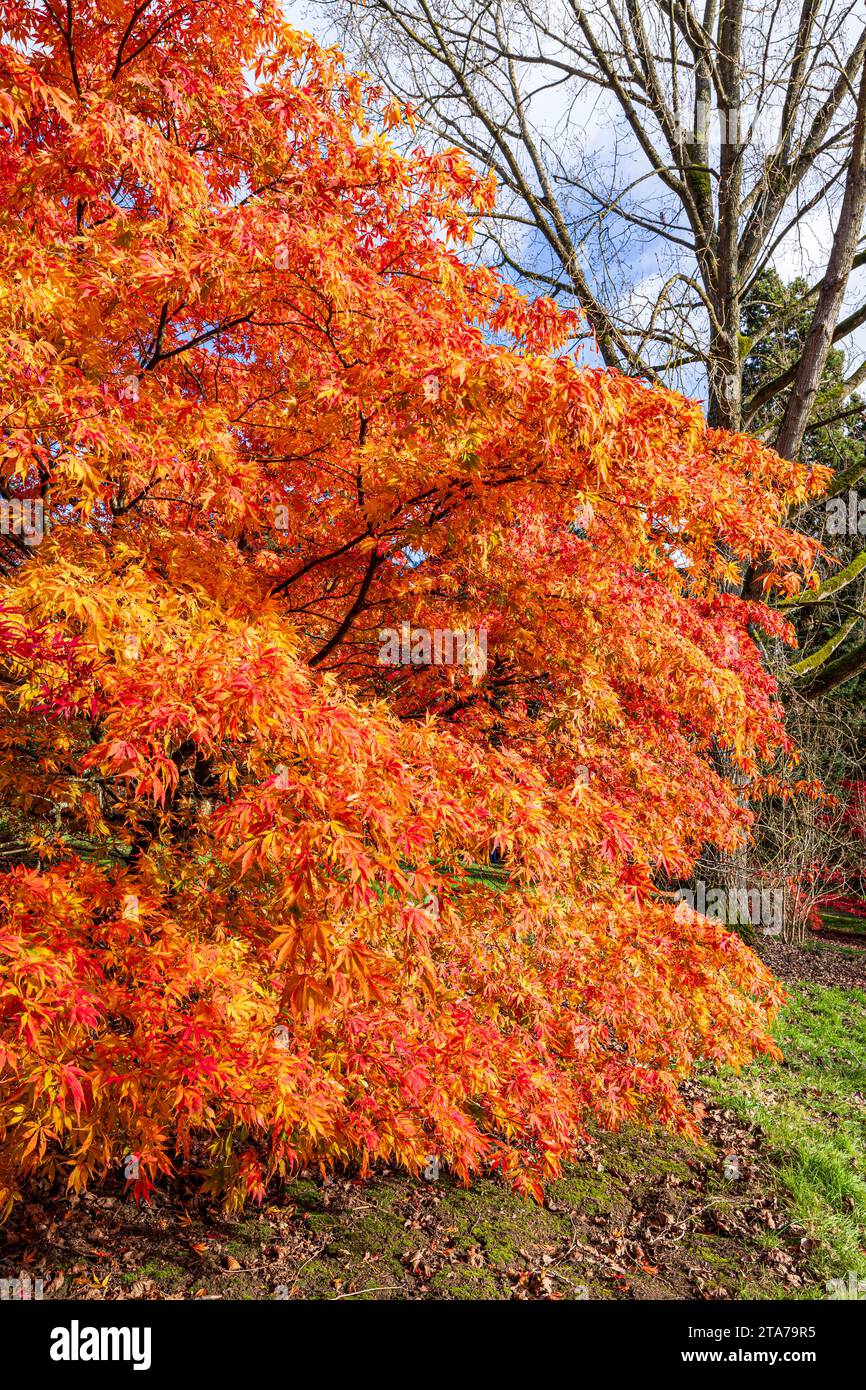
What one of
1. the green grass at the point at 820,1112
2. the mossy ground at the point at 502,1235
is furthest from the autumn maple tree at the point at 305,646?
the green grass at the point at 820,1112

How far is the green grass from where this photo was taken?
15.1ft

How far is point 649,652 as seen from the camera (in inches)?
169

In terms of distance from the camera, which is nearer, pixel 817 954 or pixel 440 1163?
pixel 440 1163

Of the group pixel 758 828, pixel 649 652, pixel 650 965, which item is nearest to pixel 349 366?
pixel 649 652

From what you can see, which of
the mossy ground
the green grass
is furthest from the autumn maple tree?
the green grass

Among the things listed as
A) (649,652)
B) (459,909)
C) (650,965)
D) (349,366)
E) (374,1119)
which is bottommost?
(374,1119)

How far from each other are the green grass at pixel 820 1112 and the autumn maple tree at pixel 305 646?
92 centimetres

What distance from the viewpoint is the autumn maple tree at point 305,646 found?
2.62 metres

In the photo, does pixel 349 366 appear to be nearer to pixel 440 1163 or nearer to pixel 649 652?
pixel 649 652

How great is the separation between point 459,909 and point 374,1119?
98cm

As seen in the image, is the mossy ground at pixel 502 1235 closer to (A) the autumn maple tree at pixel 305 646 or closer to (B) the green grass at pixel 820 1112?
(B) the green grass at pixel 820 1112

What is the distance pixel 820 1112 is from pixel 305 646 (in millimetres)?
5335
